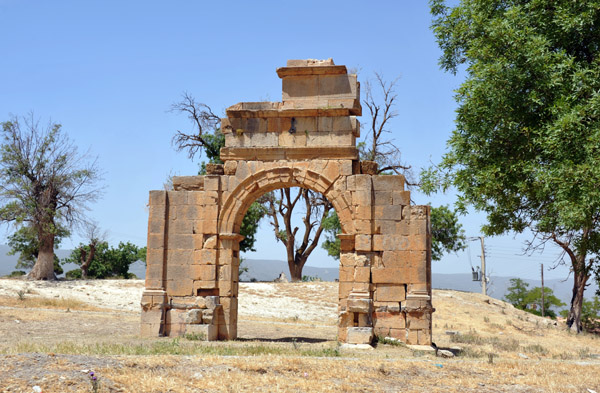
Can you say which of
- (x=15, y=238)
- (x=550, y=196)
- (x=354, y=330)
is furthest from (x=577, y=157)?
(x=15, y=238)

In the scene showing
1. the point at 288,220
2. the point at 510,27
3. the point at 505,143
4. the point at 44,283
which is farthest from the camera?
the point at 288,220

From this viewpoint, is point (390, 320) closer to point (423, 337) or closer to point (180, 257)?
point (423, 337)

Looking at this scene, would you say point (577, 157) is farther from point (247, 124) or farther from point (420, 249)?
point (247, 124)

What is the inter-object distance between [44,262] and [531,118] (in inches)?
848

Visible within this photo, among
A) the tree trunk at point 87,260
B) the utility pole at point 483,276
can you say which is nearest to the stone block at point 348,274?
the tree trunk at point 87,260

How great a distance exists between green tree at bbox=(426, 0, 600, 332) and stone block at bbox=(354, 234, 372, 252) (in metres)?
3.21

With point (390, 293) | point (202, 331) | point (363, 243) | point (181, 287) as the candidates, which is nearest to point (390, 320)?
point (390, 293)

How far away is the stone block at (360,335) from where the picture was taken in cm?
1253

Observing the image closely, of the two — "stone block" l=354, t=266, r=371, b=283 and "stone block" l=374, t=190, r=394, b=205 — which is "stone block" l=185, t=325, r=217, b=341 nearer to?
"stone block" l=354, t=266, r=371, b=283

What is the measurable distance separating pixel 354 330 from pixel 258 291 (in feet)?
44.7

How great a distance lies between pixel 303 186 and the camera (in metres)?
14.0

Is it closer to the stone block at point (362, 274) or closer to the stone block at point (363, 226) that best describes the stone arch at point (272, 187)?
the stone block at point (363, 226)

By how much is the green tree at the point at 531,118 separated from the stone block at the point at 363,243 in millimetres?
3205

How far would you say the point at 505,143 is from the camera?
1488 centimetres
